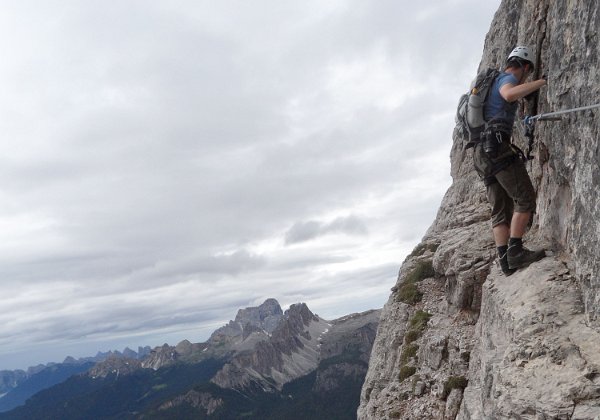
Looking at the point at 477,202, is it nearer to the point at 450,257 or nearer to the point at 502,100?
the point at 450,257

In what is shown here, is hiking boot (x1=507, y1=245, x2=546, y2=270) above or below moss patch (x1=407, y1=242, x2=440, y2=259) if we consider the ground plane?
below

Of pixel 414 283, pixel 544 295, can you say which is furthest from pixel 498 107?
pixel 414 283

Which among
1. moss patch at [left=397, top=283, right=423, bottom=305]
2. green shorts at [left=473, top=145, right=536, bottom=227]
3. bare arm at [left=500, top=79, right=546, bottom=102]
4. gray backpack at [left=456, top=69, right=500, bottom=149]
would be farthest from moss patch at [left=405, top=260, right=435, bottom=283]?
bare arm at [left=500, top=79, right=546, bottom=102]

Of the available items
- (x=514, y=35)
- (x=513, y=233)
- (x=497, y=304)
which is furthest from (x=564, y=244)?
(x=514, y=35)

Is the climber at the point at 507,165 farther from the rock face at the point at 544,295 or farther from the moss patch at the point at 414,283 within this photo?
the moss patch at the point at 414,283

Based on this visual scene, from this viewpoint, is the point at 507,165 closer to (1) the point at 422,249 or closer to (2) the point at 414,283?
(2) the point at 414,283

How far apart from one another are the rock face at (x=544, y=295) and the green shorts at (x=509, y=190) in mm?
966

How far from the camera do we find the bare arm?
43.0 feet

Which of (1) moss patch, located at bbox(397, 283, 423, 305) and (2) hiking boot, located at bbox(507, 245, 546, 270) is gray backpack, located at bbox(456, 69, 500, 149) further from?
(1) moss patch, located at bbox(397, 283, 423, 305)

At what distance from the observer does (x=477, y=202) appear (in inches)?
1310

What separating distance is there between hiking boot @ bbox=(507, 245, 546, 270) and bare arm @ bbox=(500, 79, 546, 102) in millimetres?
5148

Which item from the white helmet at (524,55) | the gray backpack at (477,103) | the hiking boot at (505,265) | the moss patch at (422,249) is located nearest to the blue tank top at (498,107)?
the gray backpack at (477,103)

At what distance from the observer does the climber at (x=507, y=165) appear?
14445 mm

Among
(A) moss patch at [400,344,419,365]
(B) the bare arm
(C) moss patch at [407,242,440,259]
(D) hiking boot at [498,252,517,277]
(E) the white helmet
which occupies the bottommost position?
(A) moss patch at [400,344,419,365]
